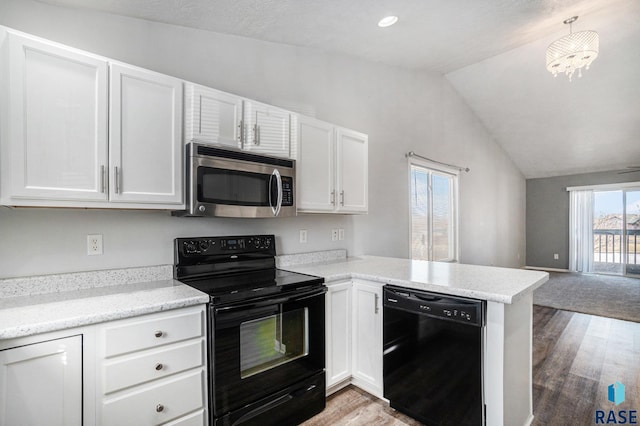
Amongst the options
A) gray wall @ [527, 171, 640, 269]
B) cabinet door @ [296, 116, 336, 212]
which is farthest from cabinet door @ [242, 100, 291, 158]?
gray wall @ [527, 171, 640, 269]

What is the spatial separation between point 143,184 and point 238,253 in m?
0.83

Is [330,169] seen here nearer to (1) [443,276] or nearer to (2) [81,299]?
(1) [443,276]

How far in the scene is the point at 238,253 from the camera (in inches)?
90.4

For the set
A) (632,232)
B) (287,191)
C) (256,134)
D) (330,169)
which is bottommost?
(632,232)

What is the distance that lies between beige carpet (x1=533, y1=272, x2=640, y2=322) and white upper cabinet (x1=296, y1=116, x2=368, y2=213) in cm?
387

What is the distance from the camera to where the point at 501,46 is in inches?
153

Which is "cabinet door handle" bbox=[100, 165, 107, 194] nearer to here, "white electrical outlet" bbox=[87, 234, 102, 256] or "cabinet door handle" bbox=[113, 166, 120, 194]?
"cabinet door handle" bbox=[113, 166, 120, 194]

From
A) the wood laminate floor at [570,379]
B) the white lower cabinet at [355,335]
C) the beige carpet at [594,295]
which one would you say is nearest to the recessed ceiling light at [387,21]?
the white lower cabinet at [355,335]

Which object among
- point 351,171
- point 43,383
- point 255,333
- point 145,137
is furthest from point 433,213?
point 43,383

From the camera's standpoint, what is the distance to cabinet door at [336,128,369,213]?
2.75m

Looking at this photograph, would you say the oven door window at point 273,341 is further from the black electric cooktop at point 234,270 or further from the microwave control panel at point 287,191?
the microwave control panel at point 287,191

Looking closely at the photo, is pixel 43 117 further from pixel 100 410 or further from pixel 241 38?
pixel 241 38

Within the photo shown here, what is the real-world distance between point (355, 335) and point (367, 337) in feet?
0.34

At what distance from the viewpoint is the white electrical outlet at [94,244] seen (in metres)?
1.80
